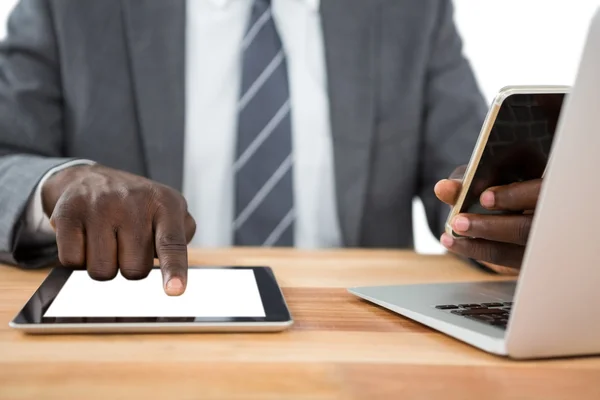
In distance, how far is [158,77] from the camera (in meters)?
1.28

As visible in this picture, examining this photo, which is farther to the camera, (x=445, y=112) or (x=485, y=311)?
(x=445, y=112)

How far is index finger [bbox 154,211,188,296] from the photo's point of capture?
2.06 ft

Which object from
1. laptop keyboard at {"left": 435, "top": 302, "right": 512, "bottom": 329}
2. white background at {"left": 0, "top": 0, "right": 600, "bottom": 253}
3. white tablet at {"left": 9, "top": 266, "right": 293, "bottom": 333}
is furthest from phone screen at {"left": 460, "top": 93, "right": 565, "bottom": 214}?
white background at {"left": 0, "top": 0, "right": 600, "bottom": 253}

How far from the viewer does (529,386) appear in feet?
1.60

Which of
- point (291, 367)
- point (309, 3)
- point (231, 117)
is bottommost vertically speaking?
point (291, 367)

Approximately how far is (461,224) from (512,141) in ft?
0.37

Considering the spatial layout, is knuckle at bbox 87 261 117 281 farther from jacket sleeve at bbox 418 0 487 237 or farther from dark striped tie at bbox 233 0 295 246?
jacket sleeve at bbox 418 0 487 237

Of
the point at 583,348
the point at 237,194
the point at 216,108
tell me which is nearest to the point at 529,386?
the point at 583,348

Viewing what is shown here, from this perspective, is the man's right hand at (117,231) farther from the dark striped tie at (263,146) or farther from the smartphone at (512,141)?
the dark striped tie at (263,146)

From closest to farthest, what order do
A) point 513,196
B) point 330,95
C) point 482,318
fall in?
point 482,318, point 513,196, point 330,95

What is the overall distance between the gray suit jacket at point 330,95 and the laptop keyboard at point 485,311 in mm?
680

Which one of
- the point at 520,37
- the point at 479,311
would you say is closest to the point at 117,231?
the point at 479,311

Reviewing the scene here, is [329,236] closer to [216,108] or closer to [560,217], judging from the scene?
[216,108]

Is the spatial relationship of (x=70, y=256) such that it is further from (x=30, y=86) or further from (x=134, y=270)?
(x=30, y=86)
